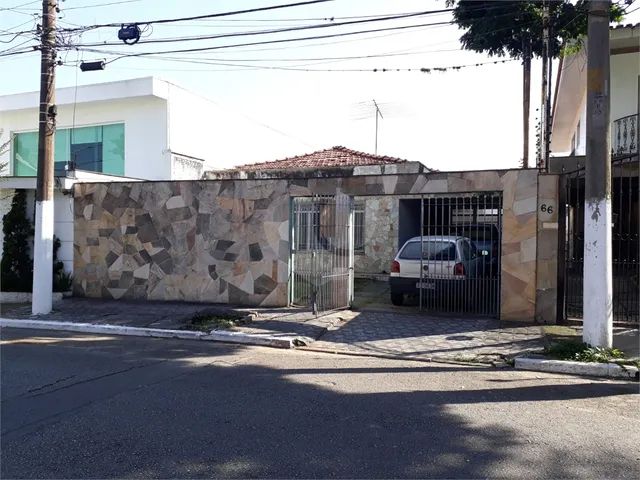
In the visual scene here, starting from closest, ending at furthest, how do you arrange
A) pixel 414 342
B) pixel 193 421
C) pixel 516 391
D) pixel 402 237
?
pixel 193 421 < pixel 516 391 < pixel 414 342 < pixel 402 237

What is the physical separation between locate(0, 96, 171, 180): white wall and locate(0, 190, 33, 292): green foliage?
14.1 feet

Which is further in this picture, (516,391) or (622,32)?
(622,32)

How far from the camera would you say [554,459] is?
3.98m

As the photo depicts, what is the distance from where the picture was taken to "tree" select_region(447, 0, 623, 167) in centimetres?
1143

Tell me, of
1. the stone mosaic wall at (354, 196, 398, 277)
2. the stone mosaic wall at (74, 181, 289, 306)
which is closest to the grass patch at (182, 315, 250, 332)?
the stone mosaic wall at (74, 181, 289, 306)

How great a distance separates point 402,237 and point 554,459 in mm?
12578

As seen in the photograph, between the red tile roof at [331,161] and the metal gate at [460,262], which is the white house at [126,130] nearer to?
the red tile roof at [331,161]

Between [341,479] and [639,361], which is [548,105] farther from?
[341,479]

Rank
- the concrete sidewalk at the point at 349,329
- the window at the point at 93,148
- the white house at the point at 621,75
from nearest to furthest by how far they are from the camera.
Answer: the concrete sidewalk at the point at 349,329
the white house at the point at 621,75
the window at the point at 93,148

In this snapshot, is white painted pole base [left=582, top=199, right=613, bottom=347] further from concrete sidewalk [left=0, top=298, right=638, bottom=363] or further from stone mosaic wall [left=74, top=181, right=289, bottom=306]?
stone mosaic wall [left=74, top=181, right=289, bottom=306]

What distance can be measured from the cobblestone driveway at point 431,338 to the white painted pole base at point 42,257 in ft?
19.9

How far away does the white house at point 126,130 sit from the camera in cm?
1655

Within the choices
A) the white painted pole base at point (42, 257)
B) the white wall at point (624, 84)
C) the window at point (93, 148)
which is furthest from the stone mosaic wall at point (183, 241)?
the white wall at point (624, 84)

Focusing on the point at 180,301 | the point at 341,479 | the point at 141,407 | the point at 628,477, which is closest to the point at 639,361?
the point at 628,477
